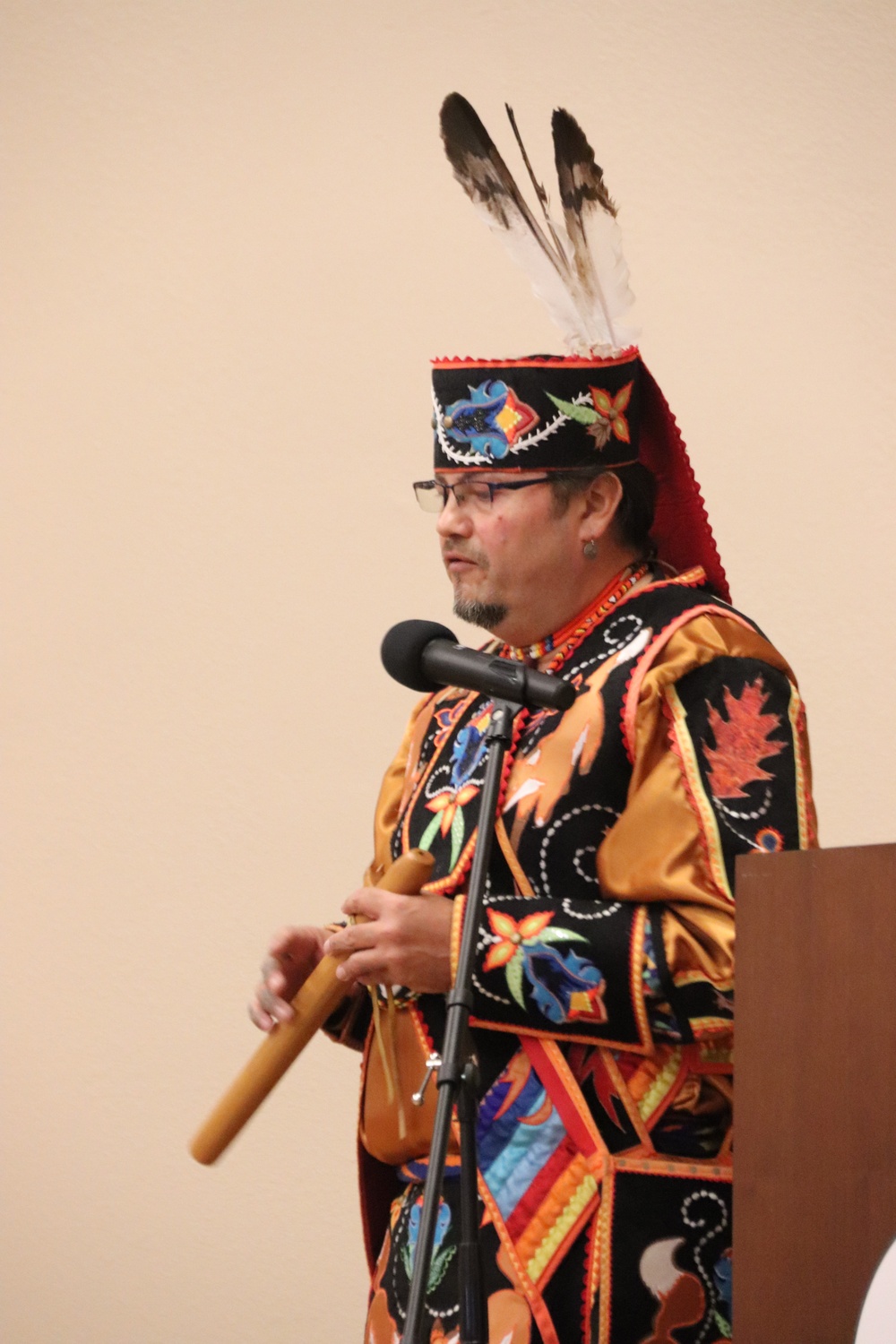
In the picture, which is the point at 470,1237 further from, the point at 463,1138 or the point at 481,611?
the point at 481,611

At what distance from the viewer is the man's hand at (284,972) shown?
6.43ft

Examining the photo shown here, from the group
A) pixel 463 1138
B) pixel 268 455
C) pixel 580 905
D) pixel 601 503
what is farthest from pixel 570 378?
pixel 268 455

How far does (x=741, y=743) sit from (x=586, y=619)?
1.11 ft

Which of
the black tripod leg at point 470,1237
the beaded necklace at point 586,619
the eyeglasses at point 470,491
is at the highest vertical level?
the eyeglasses at point 470,491

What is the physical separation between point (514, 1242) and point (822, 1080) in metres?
0.64

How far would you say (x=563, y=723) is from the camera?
206 centimetres

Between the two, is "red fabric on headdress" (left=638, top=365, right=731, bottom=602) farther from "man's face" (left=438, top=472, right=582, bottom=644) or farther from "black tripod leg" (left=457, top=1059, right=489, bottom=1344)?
"black tripod leg" (left=457, top=1059, right=489, bottom=1344)

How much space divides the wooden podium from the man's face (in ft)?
2.69

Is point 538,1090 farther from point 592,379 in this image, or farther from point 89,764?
point 89,764

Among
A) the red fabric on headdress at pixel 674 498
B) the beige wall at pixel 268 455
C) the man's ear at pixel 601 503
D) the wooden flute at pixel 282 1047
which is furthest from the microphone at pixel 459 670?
the beige wall at pixel 268 455

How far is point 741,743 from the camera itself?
6.30ft

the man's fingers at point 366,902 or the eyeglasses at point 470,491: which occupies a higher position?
the eyeglasses at point 470,491

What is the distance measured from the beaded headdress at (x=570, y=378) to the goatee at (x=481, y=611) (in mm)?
171

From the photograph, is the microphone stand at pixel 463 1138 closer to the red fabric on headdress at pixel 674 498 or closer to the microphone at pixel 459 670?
the microphone at pixel 459 670
